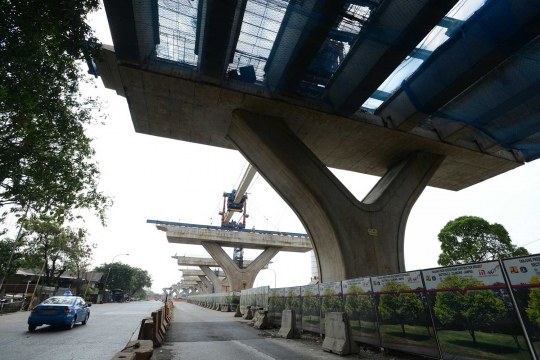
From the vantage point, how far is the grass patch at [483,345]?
434cm

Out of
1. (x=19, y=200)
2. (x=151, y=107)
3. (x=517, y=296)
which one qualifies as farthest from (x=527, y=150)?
(x=19, y=200)

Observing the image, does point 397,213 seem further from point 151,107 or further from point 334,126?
point 151,107

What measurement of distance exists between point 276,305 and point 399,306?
790cm

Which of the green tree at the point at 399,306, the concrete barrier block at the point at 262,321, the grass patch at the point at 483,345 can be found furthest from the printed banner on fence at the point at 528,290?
the concrete barrier block at the point at 262,321

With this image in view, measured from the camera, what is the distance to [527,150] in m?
14.9

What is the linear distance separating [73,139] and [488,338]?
1228cm

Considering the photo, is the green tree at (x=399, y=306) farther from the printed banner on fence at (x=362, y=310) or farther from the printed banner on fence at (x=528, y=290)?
the printed banner on fence at (x=528, y=290)

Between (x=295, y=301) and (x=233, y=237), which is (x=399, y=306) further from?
(x=233, y=237)

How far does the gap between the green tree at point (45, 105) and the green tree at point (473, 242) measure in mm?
29688

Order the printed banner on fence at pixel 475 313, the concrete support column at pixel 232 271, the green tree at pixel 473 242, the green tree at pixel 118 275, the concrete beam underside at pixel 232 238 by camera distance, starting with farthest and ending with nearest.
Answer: the green tree at pixel 118 275
the concrete support column at pixel 232 271
the concrete beam underside at pixel 232 238
the green tree at pixel 473 242
the printed banner on fence at pixel 475 313

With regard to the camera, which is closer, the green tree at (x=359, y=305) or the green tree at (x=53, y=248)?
the green tree at (x=359, y=305)

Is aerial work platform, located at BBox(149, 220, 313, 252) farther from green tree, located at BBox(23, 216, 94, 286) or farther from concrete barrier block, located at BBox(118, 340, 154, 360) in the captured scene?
concrete barrier block, located at BBox(118, 340, 154, 360)

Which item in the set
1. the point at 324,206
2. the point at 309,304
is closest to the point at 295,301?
the point at 309,304

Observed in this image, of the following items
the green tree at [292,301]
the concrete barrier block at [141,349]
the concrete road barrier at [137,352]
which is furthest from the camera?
the green tree at [292,301]
